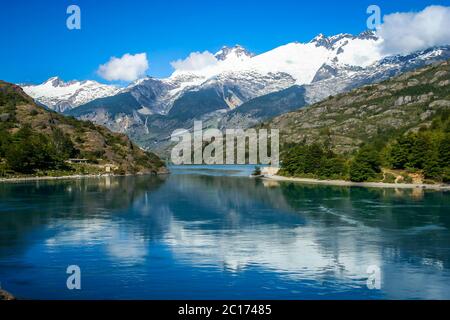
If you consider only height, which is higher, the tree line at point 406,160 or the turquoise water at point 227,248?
the tree line at point 406,160

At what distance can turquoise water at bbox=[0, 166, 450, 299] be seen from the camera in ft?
153

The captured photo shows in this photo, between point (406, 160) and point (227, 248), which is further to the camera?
point (406, 160)

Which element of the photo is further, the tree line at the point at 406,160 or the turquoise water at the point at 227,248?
the tree line at the point at 406,160

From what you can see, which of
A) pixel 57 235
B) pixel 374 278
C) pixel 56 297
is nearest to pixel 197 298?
pixel 56 297

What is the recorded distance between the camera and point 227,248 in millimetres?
64625

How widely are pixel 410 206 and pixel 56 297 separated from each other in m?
82.1

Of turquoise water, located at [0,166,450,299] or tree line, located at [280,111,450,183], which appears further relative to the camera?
tree line, located at [280,111,450,183]

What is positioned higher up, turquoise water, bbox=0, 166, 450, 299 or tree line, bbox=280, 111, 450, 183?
tree line, bbox=280, 111, 450, 183

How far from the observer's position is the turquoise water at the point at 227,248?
4662 centimetres

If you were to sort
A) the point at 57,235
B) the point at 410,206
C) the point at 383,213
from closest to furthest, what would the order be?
the point at 57,235
the point at 383,213
the point at 410,206

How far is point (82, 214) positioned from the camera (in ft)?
324
